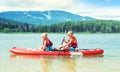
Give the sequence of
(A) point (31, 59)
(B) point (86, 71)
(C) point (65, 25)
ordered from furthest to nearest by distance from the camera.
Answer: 1. (C) point (65, 25)
2. (A) point (31, 59)
3. (B) point (86, 71)

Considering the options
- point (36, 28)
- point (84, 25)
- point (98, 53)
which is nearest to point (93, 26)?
point (84, 25)

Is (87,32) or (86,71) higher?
(86,71)

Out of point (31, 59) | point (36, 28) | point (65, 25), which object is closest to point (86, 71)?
point (31, 59)

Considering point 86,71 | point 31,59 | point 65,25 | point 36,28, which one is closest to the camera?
point 86,71

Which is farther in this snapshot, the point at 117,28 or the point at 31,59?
the point at 117,28

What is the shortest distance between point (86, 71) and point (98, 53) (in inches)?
346

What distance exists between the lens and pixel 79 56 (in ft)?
82.5

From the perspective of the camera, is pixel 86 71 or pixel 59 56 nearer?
pixel 86 71

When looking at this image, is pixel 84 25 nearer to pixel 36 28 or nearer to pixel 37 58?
pixel 36 28

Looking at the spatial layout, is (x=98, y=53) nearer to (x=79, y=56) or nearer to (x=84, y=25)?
(x=79, y=56)

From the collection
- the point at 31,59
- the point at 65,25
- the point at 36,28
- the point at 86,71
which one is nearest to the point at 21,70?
the point at 86,71

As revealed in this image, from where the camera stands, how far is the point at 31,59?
77.9ft

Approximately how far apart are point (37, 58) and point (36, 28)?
130 m

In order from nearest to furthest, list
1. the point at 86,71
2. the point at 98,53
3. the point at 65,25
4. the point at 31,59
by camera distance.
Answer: the point at 86,71, the point at 31,59, the point at 98,53, the point at 65,25
